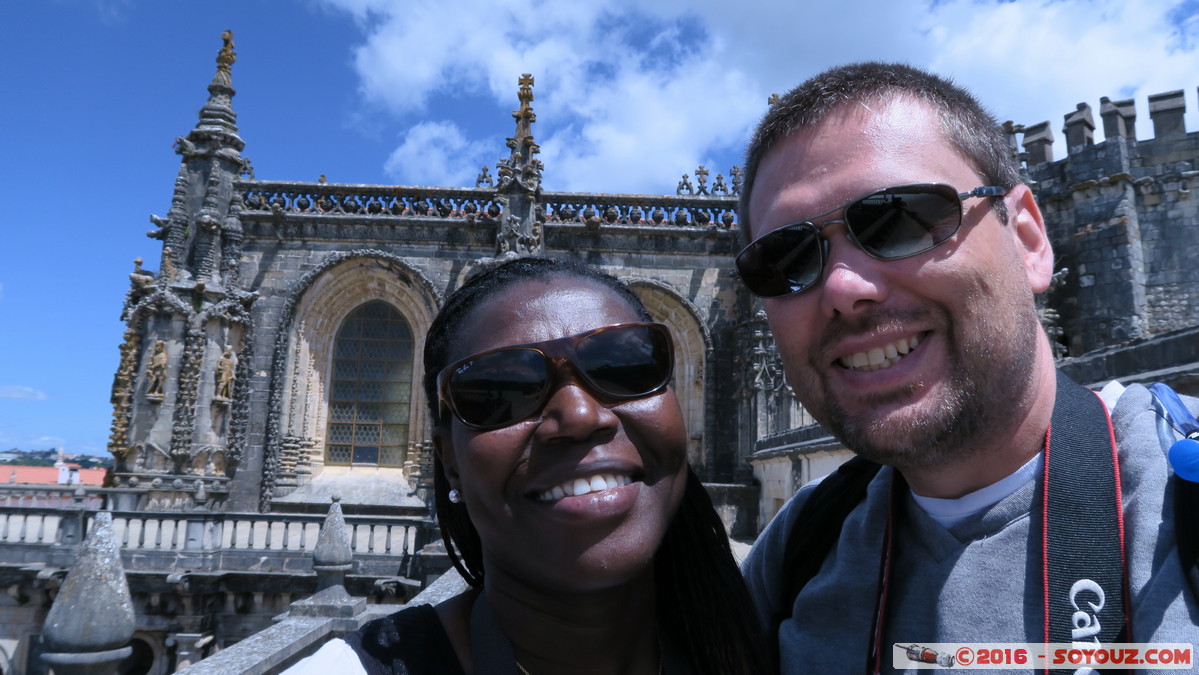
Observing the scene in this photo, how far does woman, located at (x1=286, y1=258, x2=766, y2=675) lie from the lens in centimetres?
131

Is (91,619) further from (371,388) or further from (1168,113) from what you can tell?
(1168,113)

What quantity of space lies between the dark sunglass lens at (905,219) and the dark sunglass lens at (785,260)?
0.09 m

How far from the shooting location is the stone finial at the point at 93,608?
3980mm

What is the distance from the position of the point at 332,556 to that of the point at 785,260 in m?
7.23

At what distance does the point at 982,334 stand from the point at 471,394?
927mm

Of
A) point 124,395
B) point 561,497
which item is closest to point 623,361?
point 561,497

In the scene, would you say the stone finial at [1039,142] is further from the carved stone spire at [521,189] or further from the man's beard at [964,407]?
the man's beard at [964,407]

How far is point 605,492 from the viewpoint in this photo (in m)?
1.32

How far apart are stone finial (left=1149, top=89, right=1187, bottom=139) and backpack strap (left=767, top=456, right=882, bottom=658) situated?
53.4 ft

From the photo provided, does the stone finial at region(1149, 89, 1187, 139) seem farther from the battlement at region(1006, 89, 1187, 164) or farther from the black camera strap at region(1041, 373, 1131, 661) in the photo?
the black camera strap at region(1041, 373, 1131, 661)

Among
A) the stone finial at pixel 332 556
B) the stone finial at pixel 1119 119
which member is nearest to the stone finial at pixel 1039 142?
the stone finial at pixel 1119 119

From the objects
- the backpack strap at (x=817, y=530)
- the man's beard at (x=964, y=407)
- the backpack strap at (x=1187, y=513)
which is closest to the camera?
the backpack strap at (x=1187, y=513)

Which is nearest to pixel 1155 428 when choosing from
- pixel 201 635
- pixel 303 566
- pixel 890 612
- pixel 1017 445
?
pixel 1017 445

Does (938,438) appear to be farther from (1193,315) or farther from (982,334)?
(1193,315)
